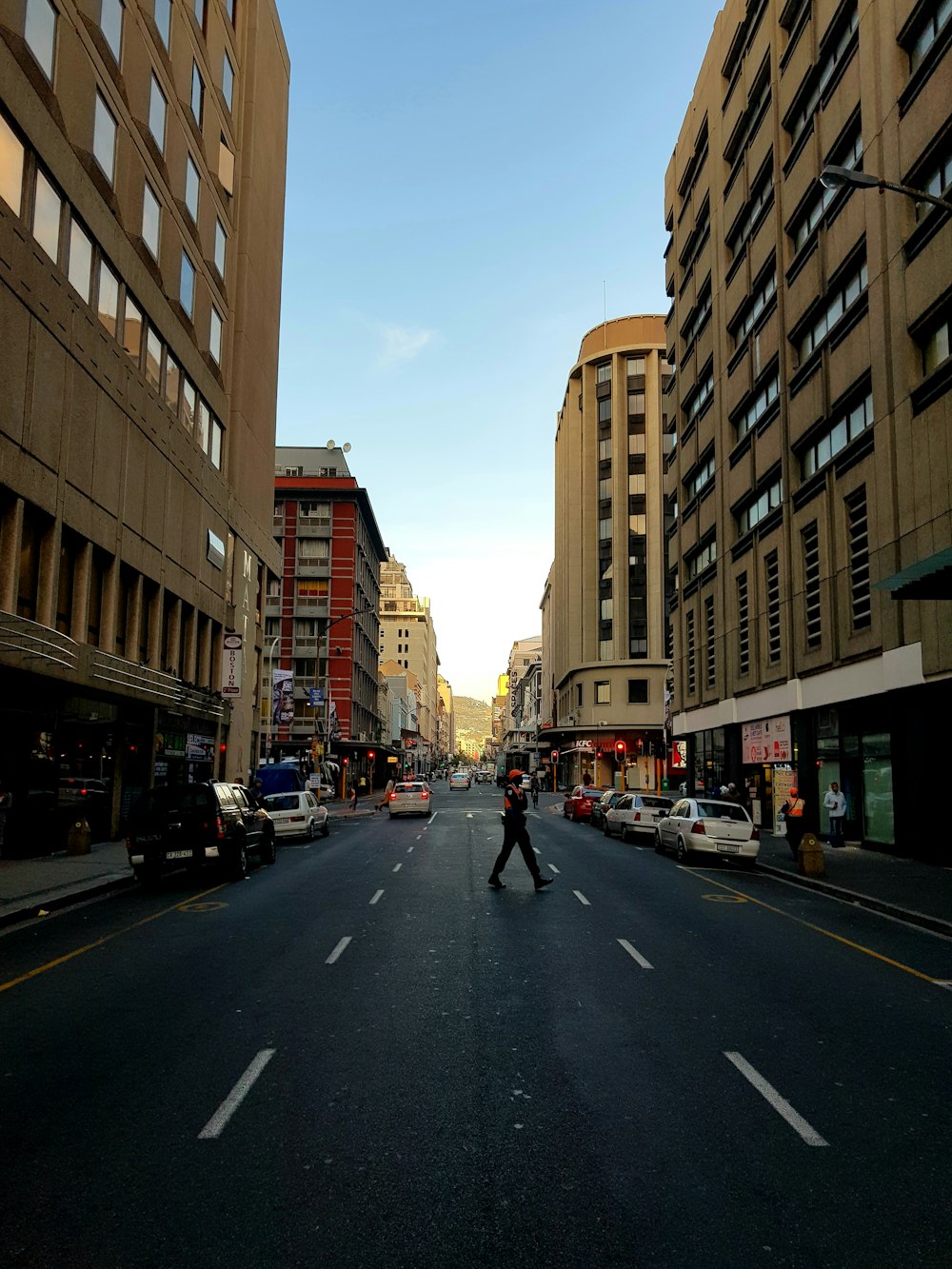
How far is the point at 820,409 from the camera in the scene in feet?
96.1

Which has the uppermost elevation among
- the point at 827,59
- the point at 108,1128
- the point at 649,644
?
the point at 827,59

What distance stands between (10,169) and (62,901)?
14491 mm

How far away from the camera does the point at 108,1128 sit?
5.93 meters

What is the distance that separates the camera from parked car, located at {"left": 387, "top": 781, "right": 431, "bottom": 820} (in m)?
45.0

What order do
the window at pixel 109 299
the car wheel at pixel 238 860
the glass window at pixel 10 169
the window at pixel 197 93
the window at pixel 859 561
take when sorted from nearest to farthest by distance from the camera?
1. the glass window at pixel 10 169
2. the car wheel at pixel 238 860
3. the window at pixel 109 299
4. the window at pixel 859 561
5. the window at pixel 197 93

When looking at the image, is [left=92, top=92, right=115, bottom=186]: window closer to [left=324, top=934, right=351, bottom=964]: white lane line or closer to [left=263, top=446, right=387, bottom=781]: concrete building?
[left=324, top=934, right=351, bottom=964]: white lane line

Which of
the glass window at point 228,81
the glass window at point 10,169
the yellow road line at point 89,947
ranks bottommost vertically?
the yellow road line at point 89,947

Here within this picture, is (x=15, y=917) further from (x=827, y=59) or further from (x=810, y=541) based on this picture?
(x=827, y=59)

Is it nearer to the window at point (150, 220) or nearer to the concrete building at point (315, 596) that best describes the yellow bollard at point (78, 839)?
the window at point (150, 220)

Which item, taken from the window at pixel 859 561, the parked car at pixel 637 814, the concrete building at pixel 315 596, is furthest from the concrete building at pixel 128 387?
the concrete building at pixel 315 596

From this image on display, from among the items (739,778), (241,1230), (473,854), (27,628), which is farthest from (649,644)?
(241,1230)

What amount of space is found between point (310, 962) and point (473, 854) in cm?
1413

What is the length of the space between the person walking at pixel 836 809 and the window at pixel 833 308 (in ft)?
44.1

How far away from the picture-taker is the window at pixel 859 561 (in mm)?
25828
